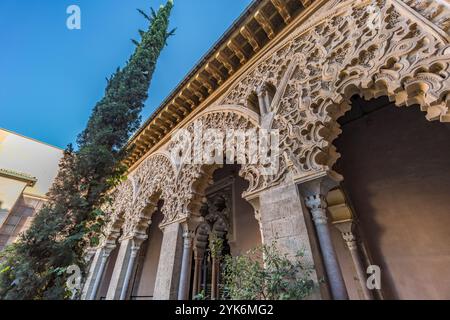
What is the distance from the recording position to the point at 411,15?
2.09 metres

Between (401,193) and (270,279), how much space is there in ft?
13.2

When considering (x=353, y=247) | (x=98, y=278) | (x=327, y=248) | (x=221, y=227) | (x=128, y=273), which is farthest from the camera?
(x=221, y=227)

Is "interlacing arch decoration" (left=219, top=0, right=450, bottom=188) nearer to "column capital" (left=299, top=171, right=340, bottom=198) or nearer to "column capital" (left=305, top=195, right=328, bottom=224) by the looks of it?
"column capital" (left=299, top=171, right=340, bottom=198)

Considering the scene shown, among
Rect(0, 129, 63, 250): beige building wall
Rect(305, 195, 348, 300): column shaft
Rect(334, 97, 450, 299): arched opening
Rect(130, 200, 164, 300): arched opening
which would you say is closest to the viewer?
Rect(305, 195, 348, 300): column shaft

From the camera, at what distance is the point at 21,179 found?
35.9 feet

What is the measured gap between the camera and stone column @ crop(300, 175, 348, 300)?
1.79m

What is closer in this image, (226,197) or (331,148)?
(331,148)

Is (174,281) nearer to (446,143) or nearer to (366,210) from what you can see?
(366,210)

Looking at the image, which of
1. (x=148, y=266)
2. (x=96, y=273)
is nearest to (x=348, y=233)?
(x=96, y=273)

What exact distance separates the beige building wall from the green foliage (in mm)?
10413

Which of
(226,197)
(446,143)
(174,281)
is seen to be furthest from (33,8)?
(446,143)

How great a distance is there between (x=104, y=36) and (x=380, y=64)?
8.52 m

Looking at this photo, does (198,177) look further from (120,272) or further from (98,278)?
(98,278)

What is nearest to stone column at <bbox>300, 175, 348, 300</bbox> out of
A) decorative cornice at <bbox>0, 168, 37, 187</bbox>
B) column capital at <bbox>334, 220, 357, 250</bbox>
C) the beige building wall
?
column capital at <bbox>334, 220, 357, 250</bbox>
